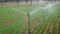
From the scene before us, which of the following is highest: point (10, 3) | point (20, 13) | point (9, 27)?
point (10, 3)

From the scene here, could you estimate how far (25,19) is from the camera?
85.0 inches

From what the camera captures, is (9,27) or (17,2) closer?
(9,27)

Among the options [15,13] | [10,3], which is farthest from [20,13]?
[10,3]

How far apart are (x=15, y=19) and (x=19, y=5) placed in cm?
24

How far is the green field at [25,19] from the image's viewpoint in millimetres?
2074

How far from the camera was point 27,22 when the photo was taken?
215cm

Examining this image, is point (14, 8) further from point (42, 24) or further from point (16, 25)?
point (42, 24)

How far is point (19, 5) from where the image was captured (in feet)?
7.22

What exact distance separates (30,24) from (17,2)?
420mm

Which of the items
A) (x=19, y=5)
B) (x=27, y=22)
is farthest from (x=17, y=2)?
(x=27, y=22)

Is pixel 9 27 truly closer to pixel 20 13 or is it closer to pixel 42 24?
pixel 20 13

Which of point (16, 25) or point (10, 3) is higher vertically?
point (10, 3)

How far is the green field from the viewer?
81.7 inches

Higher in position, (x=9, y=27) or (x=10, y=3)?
(x=10, y=3)
